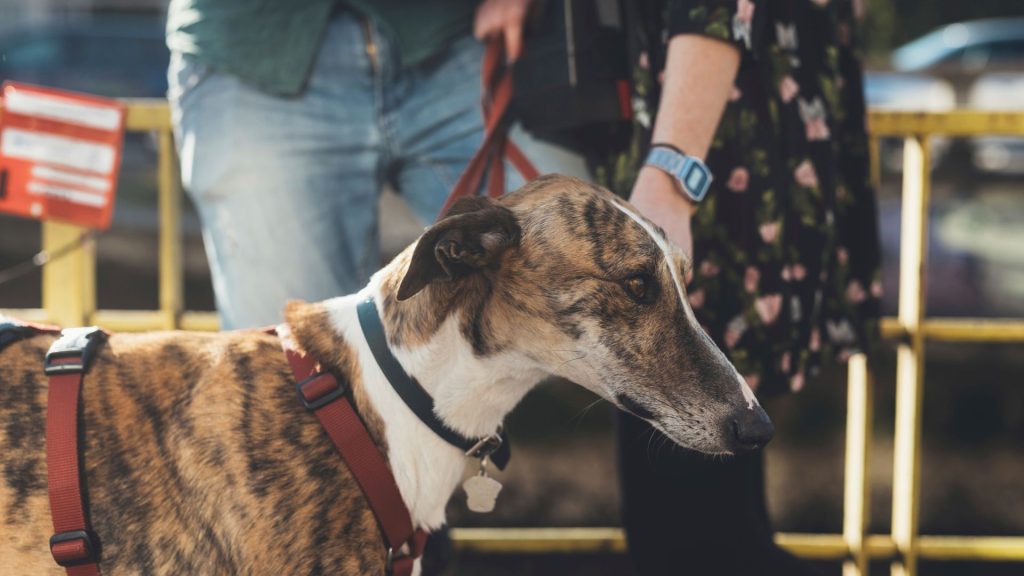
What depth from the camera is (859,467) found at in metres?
3.12

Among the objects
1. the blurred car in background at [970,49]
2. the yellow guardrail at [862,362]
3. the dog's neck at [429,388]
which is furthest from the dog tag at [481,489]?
the blurred car in background at [970,49]

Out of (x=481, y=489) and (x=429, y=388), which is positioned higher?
(x=429, y=388)

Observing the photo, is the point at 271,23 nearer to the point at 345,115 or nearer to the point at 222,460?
the point at 345,115

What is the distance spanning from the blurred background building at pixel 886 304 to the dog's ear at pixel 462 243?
0.56 m

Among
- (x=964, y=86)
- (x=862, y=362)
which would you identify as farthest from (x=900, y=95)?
(x=862, y=362)

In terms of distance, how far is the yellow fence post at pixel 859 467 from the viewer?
3.11 metres

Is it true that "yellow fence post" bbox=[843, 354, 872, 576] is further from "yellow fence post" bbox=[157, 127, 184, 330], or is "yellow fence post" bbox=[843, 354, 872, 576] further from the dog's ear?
"yellow fence post" bbox=[157, 127, 184, 330]

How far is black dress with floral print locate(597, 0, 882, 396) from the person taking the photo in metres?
2.36

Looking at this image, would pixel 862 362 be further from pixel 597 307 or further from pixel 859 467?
pixel 597 307

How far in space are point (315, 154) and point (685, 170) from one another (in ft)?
2.86

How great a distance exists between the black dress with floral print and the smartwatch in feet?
0.41

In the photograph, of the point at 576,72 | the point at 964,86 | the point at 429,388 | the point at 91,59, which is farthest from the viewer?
the point at 91,59

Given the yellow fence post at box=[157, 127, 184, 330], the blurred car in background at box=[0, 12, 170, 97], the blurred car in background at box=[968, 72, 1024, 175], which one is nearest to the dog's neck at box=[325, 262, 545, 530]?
the yellow fence post at box=[157, 127, 184, 330]

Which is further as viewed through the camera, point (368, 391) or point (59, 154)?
point (59, 154)
